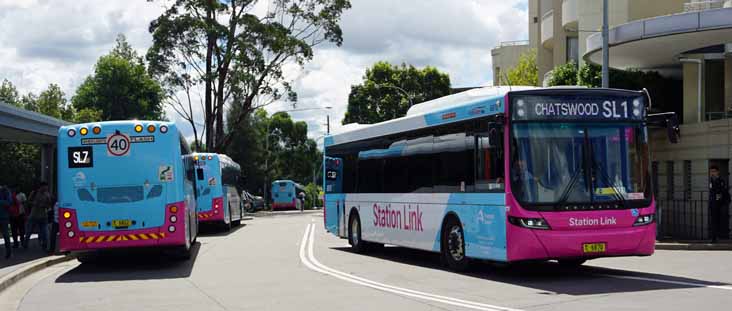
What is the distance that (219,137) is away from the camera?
59.8 meters

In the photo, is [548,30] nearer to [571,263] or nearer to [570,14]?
[570,14]

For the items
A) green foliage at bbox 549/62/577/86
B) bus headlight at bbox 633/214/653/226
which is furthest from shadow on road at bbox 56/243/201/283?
green foliage at bbox 549/62/577/86

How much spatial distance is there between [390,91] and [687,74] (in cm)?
4724

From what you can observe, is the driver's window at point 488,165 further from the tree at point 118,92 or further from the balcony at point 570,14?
the tree at point 118,92

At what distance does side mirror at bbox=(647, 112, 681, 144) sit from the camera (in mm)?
14797

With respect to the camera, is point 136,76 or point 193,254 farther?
point 136,76

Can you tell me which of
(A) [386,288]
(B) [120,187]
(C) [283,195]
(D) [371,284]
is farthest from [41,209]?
(C) [283,195]

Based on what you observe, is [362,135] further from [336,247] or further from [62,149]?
[62,149]

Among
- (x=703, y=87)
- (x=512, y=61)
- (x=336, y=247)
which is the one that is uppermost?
(x=512, y=61)

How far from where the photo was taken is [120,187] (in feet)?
61.9

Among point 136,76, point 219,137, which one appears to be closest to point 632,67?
point 219,137

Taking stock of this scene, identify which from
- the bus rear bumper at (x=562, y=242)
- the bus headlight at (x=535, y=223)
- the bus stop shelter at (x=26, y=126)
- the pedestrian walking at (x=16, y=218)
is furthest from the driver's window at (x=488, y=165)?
the bus stop shelter at (x=26, y=126)

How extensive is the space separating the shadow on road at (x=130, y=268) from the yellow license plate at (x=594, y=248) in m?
7.15

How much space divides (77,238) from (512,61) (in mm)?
51321
